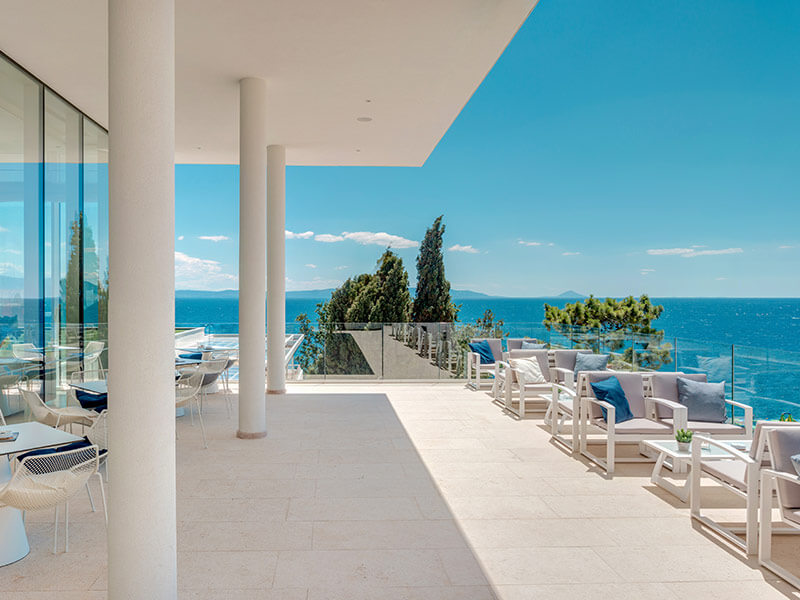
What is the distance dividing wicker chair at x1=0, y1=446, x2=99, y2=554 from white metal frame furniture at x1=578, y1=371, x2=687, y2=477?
169 inches

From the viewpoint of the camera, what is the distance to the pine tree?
18.6 meters

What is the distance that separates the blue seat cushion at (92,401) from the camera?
6207 mm

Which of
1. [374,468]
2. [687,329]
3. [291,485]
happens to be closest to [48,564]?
[291,485]

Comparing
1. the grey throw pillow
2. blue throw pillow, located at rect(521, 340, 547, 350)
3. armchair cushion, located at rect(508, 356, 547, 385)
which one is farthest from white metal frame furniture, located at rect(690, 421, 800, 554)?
blue throw pillow, located at rect(521, 340, 547, 350)

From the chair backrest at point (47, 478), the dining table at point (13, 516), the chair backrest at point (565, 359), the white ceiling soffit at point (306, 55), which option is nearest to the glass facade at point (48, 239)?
the white ceiling soffit at point (306, 55)

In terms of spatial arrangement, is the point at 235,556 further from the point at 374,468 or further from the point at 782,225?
the point at 782,225

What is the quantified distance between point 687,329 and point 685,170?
1916 centimetres

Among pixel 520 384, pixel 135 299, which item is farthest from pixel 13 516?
pixel 520 384

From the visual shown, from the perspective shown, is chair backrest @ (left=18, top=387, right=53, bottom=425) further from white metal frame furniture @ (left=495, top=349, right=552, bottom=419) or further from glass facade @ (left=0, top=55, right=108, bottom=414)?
white metal frame furniture @ (left=495, top=349, right=552, bottom=419)

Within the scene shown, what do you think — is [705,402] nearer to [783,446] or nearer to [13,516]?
[783,446]

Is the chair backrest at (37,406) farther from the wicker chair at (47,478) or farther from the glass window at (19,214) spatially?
the wicker chair at (47,478)

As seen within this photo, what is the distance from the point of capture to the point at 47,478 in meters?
3.43

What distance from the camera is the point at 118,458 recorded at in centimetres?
275

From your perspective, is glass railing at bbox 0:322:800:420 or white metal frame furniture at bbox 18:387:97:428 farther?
glass railing at bbox 0:322:800:420
